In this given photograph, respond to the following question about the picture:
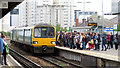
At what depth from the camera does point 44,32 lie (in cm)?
2222

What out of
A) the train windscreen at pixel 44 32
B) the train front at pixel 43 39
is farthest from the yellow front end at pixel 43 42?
the train windscreen at pixel 44 32

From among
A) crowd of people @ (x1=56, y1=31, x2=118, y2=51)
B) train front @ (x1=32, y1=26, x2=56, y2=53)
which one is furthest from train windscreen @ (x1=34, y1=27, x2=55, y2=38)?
crowd of people @ (x1=56, y1=31, x2=118, y2=51)

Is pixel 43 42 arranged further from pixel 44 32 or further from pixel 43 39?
pixel 44 32

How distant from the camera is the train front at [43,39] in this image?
2192cm

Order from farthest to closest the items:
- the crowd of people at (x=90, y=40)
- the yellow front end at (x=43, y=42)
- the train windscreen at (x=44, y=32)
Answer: the train windscreen at (x=44, y=32)
the yellow front end at (x=43, y=42)
the crowd of people at (x=90, y=40)

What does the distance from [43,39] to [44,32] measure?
2.21 ft

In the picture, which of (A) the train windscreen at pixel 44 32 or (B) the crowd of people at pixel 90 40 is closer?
(B) the crowd of people at pixel 90 40

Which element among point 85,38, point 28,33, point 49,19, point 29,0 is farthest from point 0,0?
point 29,0

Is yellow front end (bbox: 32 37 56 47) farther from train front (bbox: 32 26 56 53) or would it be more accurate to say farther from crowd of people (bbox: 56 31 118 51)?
crowd of people (bbox: 56 31 118 51)

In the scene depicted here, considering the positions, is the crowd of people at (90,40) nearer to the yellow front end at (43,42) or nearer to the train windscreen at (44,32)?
the train windscreen at (44,32)

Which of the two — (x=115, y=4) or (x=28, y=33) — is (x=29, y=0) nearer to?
(x=115, y=4)

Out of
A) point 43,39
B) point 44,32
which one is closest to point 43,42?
point 43,39

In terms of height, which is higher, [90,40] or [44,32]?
[44,32]

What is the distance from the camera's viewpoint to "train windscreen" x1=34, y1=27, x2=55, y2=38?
72.4 feet
